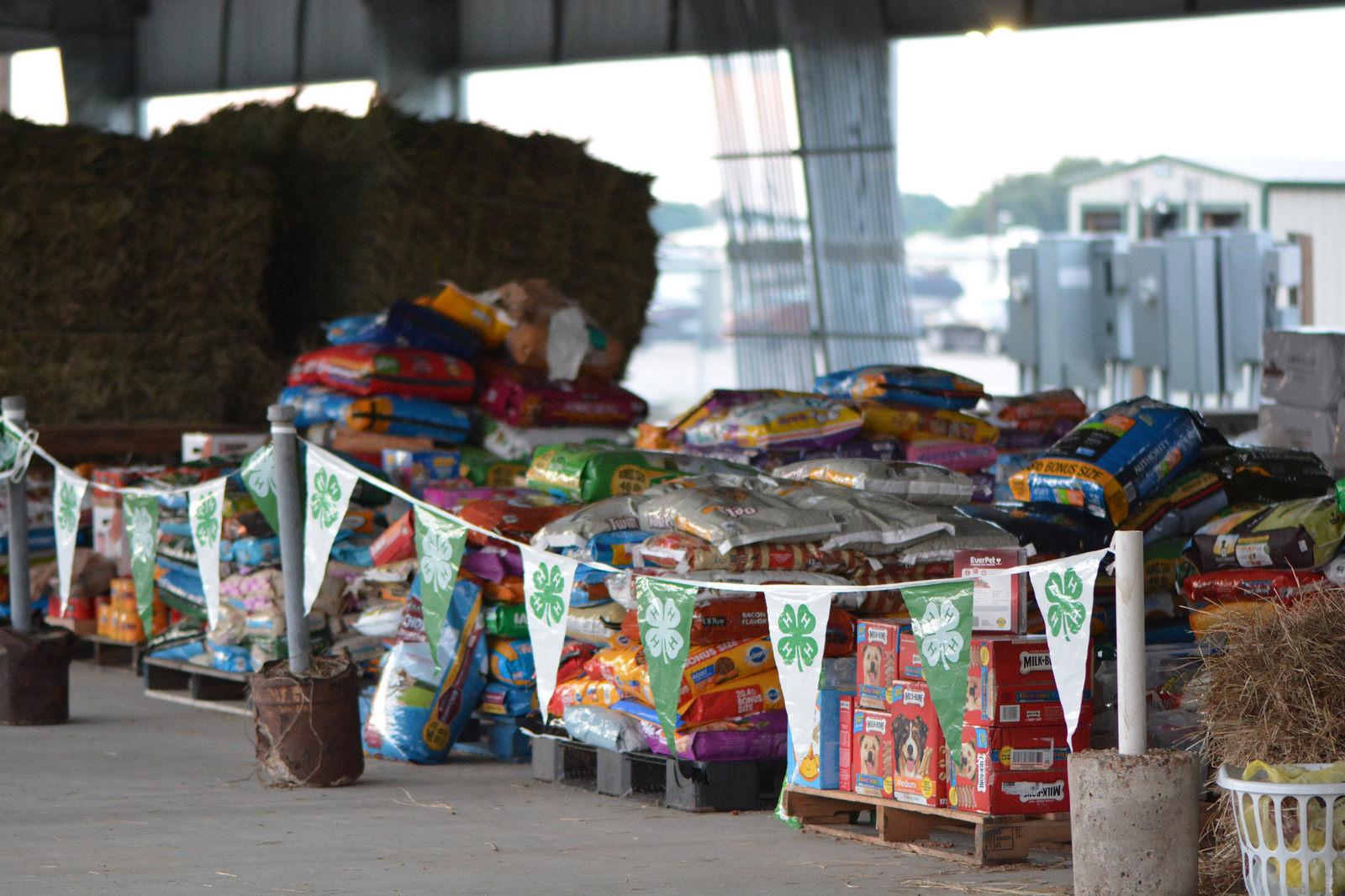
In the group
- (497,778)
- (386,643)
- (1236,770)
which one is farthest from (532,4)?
(1236,770)

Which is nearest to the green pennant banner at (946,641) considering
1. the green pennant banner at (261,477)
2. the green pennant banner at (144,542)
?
the green pennant banner at (261,477)

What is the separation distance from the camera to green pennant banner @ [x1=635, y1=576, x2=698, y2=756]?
4.98 metres

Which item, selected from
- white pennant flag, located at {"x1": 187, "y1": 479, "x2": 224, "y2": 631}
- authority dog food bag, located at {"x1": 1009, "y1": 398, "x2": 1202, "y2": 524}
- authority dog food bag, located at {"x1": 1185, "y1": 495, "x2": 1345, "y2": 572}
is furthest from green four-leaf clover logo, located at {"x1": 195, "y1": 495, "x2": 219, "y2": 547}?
authority dog food bag, located at {"x1": 1185, "y1": 495, "x2": 1345, "y2": 572}

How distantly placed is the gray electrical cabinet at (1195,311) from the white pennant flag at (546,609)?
9.34 metres

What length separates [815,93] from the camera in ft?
42.3

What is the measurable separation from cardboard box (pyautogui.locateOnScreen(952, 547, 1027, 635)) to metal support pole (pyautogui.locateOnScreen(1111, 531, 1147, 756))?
530 mm

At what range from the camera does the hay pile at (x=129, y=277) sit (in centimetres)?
951

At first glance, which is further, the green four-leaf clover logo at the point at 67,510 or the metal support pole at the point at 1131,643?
the green four-leaf clover logo at the point at 67,510

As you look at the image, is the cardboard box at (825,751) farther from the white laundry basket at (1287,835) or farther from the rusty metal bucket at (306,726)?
the rusty metal bucket at (306,726)

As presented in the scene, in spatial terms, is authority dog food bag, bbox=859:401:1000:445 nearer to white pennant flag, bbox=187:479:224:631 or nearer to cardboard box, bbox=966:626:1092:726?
white pennant flag, bbox=187:479:224:631

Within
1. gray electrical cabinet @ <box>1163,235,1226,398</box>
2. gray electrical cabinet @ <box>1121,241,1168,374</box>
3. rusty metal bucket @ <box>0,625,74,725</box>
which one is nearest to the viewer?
rusty metal bucket @ <box>0,625,74,725</box>

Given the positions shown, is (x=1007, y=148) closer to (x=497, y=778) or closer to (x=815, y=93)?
(x=815, y=93)

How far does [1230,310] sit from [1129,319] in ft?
2.80

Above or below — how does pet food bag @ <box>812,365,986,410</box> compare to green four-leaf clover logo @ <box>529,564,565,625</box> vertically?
above
